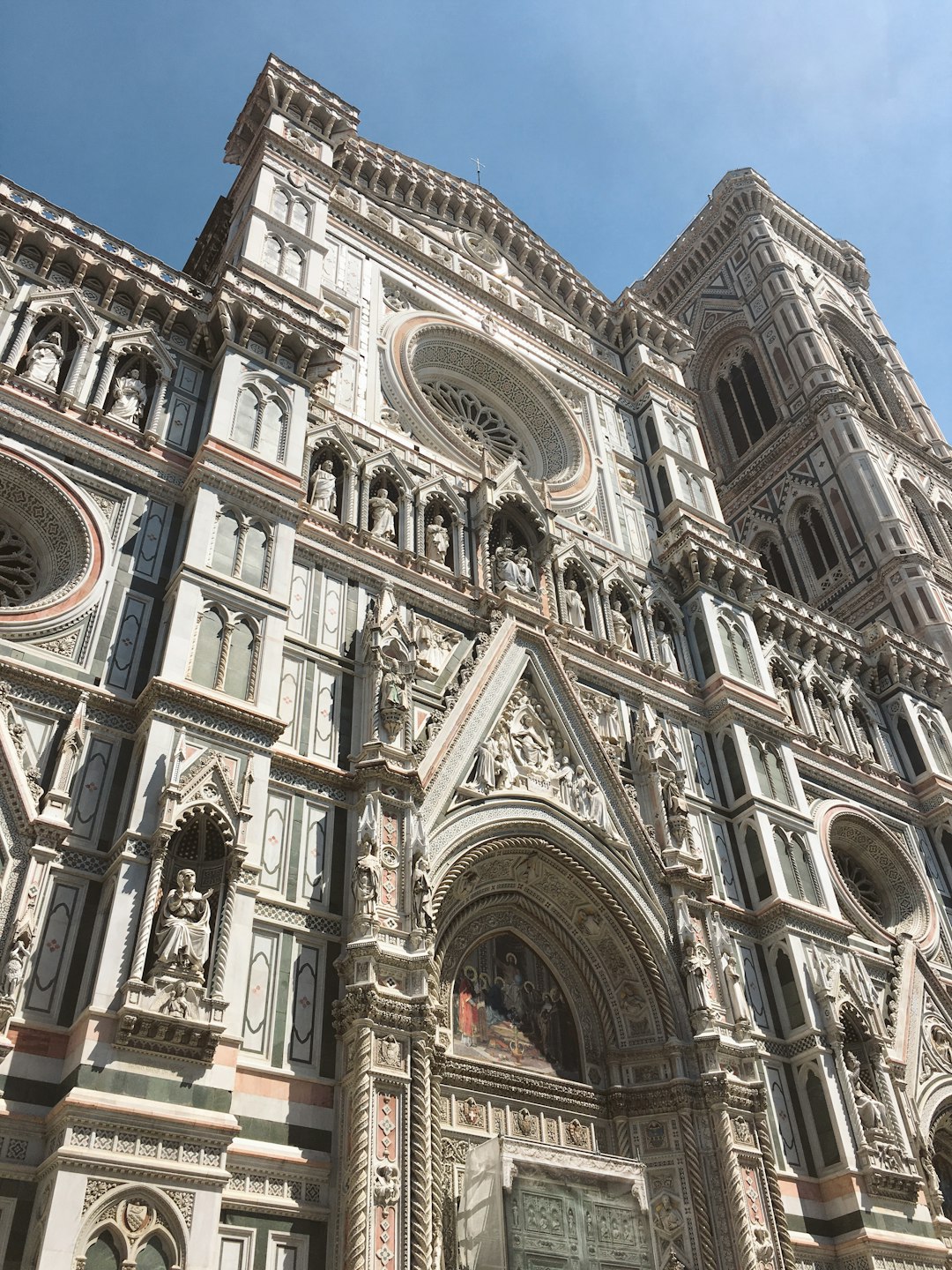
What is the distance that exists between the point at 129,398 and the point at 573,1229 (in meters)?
10.2

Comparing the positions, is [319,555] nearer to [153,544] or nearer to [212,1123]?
[153,544]

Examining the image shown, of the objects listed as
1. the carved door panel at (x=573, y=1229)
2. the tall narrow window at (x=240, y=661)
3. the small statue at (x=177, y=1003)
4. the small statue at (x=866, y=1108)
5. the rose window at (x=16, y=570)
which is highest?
the rose window at (x=16, y=570)

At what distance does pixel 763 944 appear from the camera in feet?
46.3

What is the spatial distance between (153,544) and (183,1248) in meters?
6.96

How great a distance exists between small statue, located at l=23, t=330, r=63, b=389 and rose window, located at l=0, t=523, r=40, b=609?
74.6 inches

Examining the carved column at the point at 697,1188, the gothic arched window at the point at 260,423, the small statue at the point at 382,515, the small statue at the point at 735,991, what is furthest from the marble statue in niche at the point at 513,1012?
the gothic arched window at the point at 260,423

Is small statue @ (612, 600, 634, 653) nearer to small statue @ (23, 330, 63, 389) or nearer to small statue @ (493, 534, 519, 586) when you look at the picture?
small statue @ (493, 534, 519, 586)

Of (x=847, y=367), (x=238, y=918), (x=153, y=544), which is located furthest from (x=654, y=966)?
(x=847, y=367)

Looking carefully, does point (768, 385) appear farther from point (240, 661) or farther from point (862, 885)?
point (240, 661)

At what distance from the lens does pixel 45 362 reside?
40.9 feet

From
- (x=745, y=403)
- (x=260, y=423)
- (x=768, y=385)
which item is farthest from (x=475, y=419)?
(x=745, y=403)

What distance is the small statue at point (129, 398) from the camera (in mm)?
12719

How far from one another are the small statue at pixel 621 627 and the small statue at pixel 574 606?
53 centimetres

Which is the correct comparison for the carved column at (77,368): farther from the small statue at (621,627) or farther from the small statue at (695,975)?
the small statue at (695,975)
